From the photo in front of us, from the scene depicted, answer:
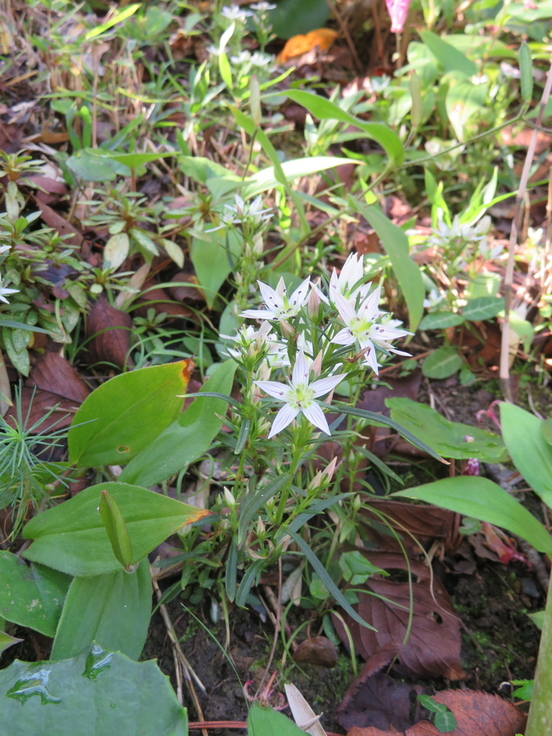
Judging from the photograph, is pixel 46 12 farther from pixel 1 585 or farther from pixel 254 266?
pixel 1 585

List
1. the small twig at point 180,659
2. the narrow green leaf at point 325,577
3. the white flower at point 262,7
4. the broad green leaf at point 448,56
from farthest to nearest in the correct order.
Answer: the white flower at point 262,7
the broad green leaf at point 448,56
the small twig at point 180,659
the narrow green leaf at point 325,577

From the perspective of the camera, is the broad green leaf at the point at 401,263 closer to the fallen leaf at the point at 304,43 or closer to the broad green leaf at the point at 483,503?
the broad green leaf at the point at 483,503

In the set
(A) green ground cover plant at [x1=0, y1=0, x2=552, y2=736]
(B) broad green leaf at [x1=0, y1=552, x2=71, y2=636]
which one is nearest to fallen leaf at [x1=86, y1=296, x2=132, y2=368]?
(A) green ground cover plant at [x1=0, y1=0, x2=552, y2=736]

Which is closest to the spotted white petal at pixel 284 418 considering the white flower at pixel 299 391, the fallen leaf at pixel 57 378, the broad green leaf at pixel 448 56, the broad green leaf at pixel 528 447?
the white flower at pixel 299 391

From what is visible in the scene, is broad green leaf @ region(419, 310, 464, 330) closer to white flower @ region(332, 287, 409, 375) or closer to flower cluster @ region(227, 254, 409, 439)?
flower cluster @ region(227, 254, 409, 439)

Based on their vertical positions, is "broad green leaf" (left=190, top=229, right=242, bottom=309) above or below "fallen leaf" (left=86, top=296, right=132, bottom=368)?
above

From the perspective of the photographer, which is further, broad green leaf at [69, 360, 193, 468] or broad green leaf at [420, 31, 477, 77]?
broad green leaf at [420, 31, 477, 77]
